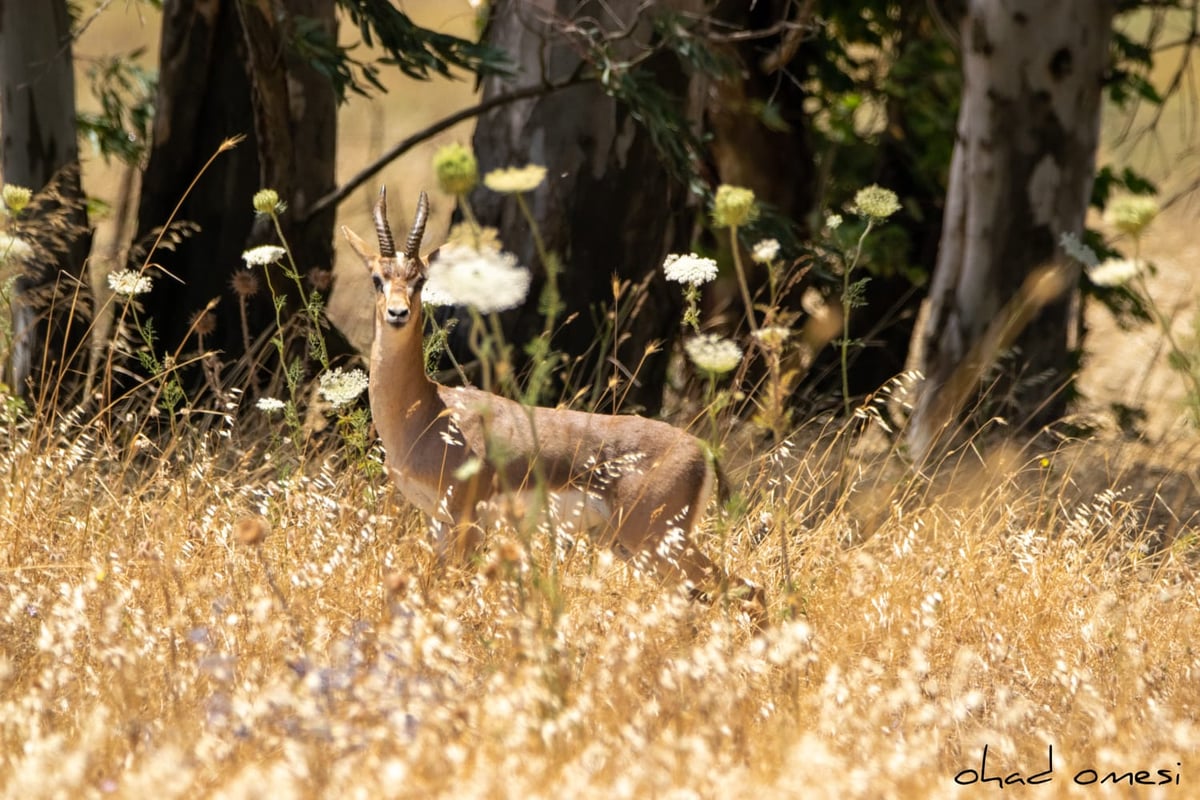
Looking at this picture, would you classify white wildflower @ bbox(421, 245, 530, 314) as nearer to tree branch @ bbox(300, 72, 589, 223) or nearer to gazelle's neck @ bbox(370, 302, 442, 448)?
gazelle's neck @ bbox(370, 302, 442, 448)

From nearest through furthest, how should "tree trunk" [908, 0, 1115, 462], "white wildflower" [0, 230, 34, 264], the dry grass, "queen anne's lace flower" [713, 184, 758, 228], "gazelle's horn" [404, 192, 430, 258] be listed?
the dry grass < "queen anne's lace flower" [713, 184, 758, 228] < "gazelle's horn" [404, 192, 430, 258] < "white wildflower" [0, 230, 34, 264] < "tree trunk" [908, 0, 1115, 462]

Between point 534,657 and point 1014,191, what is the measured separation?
211 inches

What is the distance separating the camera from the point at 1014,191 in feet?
25.7

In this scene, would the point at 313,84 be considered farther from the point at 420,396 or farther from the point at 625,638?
the point at 625,638

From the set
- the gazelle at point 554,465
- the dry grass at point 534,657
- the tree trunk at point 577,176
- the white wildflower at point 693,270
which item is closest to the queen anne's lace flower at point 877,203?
the white wildflower at point 693,270

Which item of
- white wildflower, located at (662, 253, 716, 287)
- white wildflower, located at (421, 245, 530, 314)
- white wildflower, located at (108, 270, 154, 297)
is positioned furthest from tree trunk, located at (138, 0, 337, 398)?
white wildflower, located at (421, 245, 530, 314)

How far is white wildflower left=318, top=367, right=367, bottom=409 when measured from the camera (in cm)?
453

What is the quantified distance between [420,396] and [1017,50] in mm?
4194

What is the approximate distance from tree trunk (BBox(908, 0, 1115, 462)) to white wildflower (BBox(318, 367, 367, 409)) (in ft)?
12.2

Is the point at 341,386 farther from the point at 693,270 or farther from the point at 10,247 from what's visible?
the point at 10,247

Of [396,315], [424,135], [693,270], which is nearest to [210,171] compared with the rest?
[424,135]

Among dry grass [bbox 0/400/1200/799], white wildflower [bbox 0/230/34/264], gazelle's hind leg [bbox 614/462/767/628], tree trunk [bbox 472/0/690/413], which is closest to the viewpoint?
dry grass [bbox 0/400/1200/799]

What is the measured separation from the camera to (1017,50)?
25.1 feet

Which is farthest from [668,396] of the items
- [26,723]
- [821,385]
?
[26,723]
